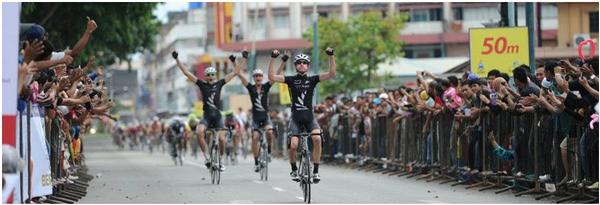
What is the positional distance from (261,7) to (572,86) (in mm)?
83354

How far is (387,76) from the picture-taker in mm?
65375

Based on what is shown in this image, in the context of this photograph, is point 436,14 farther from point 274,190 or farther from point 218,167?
point 274,190

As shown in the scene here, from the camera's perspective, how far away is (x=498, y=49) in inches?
1021

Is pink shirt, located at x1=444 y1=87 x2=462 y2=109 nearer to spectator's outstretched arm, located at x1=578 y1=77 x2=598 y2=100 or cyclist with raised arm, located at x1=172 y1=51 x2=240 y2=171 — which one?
cyclist with raised arm, located at x1=172 y1=51 x2=240 y2=171

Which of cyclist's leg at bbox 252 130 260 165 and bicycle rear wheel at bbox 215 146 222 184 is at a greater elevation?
cyclist's leg at bbox 252 130 260 165

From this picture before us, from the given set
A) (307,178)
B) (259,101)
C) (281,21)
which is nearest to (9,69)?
(307,178)

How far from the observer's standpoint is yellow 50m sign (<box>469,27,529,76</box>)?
25.6 meters

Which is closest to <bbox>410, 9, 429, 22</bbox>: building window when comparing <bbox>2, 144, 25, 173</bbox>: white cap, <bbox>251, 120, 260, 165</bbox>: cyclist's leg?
<bbox>251, 120, 260, 165</bbox>: cyclist's leg

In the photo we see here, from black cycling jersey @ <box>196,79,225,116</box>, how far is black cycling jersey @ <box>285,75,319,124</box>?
16.2 feet

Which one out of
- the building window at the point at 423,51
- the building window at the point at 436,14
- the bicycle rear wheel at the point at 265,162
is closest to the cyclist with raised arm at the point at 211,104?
the bicycle rear wheel at the point at 265,162

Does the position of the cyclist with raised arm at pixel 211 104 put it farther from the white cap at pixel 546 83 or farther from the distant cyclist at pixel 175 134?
the distant cyclist at pixel 175 134

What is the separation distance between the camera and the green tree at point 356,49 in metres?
71.4

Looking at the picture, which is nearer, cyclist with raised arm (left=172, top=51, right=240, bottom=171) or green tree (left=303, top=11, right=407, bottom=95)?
cyclist with raised arm (left=172, top=51, right=240, bottom=171)

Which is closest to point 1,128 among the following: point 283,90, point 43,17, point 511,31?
point 511,31
